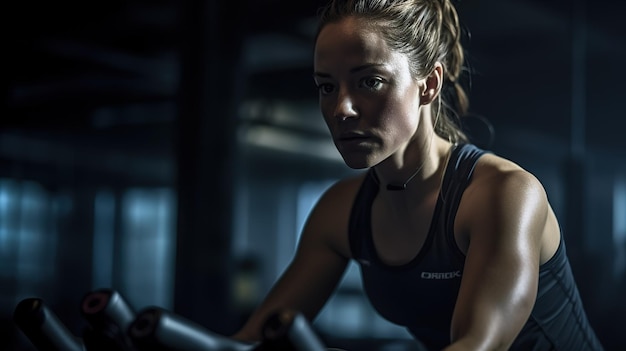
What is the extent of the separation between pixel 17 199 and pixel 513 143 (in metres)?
4.76

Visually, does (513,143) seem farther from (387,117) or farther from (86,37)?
(86,37)

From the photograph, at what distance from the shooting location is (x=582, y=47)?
313 cm

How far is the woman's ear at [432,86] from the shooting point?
3.97 ft

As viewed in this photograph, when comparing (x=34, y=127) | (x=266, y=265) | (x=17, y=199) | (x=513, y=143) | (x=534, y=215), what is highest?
(x=534, y=215)

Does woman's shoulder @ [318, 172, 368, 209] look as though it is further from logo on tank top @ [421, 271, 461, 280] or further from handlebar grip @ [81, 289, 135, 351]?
handlebar grip @ [81, 289, 135, 351]

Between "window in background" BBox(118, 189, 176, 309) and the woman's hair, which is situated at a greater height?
the woman's hair

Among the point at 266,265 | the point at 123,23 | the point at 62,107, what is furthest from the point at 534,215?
the point at 266,265

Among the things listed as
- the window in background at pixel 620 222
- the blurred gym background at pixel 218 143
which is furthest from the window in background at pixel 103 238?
the window in background at pixel 620 222

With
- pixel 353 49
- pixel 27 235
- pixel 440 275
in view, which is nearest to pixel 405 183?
pixel 440 275

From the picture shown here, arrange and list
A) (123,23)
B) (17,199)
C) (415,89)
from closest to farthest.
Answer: (415,89), (123,23), (17,199)

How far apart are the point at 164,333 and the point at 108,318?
10cm

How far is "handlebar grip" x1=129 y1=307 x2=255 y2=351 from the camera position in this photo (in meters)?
0.66

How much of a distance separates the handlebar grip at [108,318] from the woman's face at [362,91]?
487 mm

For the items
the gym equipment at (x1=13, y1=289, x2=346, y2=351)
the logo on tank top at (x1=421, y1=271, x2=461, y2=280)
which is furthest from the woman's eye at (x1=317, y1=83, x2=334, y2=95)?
the gym equipment at (x1=13, y1=289, x2=346, y2=351)
